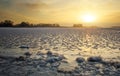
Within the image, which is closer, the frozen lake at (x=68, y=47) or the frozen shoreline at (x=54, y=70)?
the frozen shoreline at (x=54, y=70)

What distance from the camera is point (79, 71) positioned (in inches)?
563

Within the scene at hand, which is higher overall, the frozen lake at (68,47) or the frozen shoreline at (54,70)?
the frozen shoreline at (54,70)

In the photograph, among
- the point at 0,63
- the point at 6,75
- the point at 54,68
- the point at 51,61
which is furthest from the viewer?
the point at 51,61

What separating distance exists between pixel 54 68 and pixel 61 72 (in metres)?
1.39

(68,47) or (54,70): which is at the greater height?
(54,70)

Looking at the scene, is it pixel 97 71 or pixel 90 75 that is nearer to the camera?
pixel 90 75

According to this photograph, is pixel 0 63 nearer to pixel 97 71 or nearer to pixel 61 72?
pixel 61 72

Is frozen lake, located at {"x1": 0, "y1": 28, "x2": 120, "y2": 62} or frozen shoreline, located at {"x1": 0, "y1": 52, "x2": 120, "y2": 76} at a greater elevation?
frozen shoreline, located at {"x1": 0, "y1": 52, "x2": 120, "y2": 76}

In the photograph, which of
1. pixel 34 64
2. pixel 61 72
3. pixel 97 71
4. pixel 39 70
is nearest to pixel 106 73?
pixel 97 71

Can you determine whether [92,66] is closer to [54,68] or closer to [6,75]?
[54,68]

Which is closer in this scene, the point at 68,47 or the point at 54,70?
the point at 54,70

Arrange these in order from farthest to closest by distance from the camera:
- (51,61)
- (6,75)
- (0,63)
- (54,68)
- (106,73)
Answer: (51,61), (0,63), (54,68), (106,73), (6,75)

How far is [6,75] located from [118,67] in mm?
9576

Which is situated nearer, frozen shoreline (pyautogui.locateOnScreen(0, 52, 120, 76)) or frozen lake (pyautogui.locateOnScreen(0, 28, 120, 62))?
frozen shoreline (pyautogui.locateOnScreen(0, 52, 120, 76))
